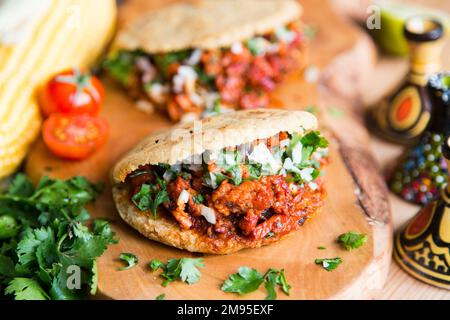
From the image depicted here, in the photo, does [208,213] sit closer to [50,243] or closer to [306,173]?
[306,173]

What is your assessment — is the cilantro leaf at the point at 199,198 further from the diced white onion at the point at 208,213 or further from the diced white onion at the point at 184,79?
the diced white onion at the point at 184,79

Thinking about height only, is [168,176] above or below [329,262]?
above

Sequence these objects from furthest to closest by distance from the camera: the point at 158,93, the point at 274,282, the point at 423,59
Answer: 1. the point at 158,93
2. the point at 423,59
3. the point at 274,282

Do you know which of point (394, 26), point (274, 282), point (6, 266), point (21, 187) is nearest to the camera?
point (274, 282)

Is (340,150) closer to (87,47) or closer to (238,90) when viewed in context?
(238,90)

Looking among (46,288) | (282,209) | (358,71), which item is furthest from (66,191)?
(358,71)

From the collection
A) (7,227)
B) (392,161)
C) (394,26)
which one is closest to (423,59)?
(392,161)

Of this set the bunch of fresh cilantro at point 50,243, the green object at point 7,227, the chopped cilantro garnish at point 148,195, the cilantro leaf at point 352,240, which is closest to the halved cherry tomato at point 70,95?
the bunch of fresh cilantro at point 50,243

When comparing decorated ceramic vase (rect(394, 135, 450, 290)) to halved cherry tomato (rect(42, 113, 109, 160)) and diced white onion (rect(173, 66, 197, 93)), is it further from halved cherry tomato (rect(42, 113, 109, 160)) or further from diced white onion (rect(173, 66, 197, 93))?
halved cherry tomato (rect(42, 113, 109, 160))
